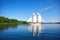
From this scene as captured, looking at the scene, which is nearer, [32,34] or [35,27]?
[32,34]

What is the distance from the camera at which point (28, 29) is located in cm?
423

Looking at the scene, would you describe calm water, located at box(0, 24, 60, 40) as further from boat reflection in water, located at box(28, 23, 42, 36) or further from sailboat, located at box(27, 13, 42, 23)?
sailboat, located at box(27, 13, 42, 23)

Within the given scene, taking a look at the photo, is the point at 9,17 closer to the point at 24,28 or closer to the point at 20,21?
the point at 20,21

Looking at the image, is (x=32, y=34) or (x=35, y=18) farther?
(x=35, y=18)

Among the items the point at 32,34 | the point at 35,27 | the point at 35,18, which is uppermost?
the point at 35,18

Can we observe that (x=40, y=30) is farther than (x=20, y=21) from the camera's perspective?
Yes

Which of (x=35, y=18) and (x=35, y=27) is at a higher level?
(x=35, y=18)

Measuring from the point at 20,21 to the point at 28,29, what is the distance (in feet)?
1.13

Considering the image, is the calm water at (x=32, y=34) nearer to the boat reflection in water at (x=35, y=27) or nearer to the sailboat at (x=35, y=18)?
the boat reflection in water at (x=35, y=27)

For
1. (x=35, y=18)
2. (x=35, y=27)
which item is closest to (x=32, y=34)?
(x=35, y=27)

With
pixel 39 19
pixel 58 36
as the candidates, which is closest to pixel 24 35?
pixel 39 19

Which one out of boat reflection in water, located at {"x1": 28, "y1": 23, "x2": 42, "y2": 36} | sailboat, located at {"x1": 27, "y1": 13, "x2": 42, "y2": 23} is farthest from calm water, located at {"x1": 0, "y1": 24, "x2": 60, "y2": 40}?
sailboat, located at {"x1": 27, "y1": 13, "x2": 42, "y2": 23}

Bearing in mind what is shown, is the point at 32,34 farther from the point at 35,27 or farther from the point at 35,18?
the point at 35,18

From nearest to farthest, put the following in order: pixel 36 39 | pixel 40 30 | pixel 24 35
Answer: pixel 36 39, pixel 24 35, pixel 40 30
